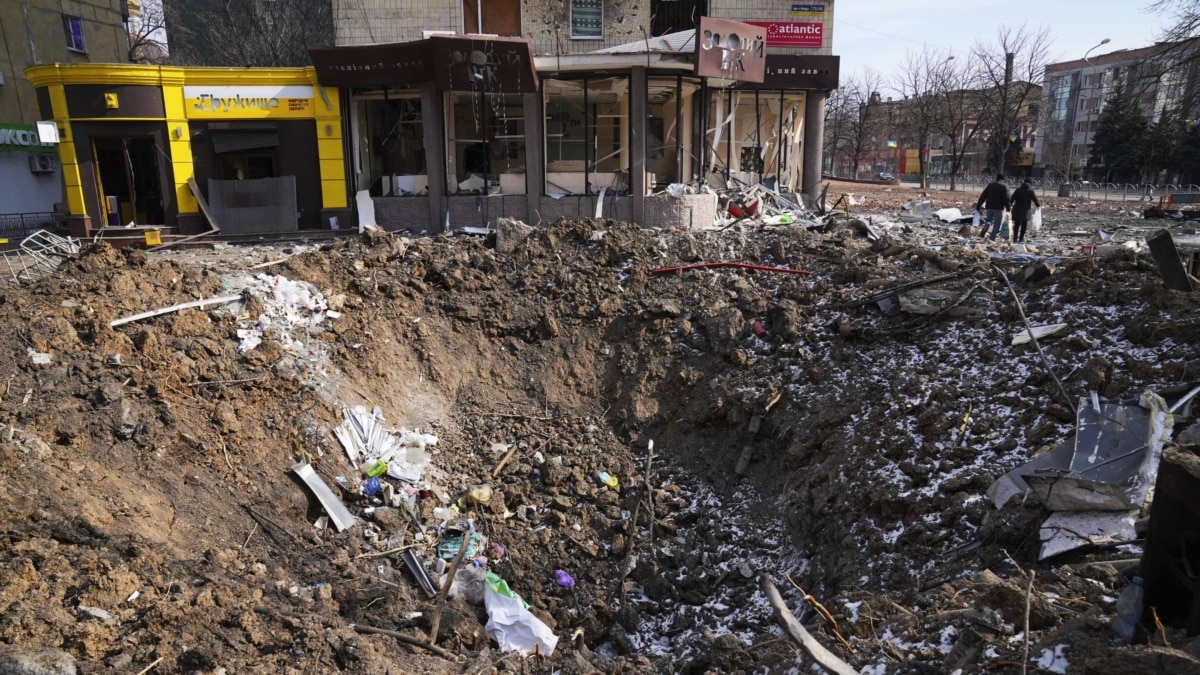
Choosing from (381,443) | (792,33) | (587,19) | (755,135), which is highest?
(587,19)

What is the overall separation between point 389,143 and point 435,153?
2.33m

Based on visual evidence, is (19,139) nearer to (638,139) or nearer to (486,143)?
(486,143)

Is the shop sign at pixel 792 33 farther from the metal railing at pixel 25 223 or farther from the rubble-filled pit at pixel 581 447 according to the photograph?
the metal railing at pixel 25 223

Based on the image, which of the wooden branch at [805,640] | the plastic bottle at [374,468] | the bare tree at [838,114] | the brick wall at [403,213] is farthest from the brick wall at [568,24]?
the bare tree at [838,114]

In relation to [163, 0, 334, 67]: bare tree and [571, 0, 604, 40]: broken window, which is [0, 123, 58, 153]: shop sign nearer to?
[163, 0, 334, 67]: bare tree

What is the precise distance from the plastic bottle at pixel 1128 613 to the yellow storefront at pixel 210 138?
51.2ft

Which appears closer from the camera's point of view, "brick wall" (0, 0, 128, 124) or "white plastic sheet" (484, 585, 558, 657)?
"white plastic sheet" (484, 585, 558, 657)

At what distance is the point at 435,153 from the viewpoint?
49.4 feet

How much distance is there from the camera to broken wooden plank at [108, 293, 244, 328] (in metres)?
7.81

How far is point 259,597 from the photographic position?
5.25m

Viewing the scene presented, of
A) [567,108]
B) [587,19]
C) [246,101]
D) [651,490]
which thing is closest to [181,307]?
[651,490]

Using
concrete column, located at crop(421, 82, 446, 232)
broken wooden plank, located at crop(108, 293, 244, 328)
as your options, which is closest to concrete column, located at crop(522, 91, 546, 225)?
concrete column, located at crop(421, 82, 446, 232)

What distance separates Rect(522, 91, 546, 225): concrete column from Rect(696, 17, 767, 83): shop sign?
3.41 metres

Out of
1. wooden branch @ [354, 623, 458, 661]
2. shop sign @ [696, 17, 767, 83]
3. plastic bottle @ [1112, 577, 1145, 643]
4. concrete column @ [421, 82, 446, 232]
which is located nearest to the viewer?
plastic bottle @ [1112, 577, 1145, 643]
